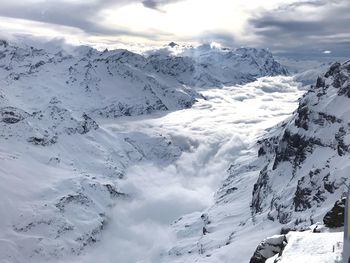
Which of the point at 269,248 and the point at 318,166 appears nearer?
the point at 269,248

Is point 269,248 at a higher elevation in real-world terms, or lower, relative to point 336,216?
lower

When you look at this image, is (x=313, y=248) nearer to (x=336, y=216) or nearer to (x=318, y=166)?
(x=336, y=216)

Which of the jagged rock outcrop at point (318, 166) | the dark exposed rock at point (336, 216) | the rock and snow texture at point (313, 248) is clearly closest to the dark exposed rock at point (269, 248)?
the rock and snow texture at point (313, 248)

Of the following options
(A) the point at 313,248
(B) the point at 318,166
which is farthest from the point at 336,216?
(B) the point at 318,166

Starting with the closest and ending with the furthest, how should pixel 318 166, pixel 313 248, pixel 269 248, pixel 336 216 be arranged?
pixel 313 248 < pixel 336 216 < pixel 269 248 < pixel 318 166

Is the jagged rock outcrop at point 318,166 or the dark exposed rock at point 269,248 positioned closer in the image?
the dark exposed rock at point 269,248

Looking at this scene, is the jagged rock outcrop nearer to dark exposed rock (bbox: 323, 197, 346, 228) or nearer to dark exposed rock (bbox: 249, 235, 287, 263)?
dark exposed rock (bbox: 249, 235, 287, 263)

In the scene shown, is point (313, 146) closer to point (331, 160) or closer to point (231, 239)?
point (331, 160)

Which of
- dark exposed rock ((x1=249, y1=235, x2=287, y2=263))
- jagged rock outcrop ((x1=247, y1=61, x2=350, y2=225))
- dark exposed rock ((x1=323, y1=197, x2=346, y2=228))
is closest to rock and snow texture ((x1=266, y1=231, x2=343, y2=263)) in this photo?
dark exposed rock ((x1=249, y1=235, x2=287, y2=263))

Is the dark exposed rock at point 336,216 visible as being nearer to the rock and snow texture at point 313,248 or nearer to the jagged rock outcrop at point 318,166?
the rock and snow texture at point 313,248

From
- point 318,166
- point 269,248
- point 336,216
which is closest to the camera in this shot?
point 336,216
